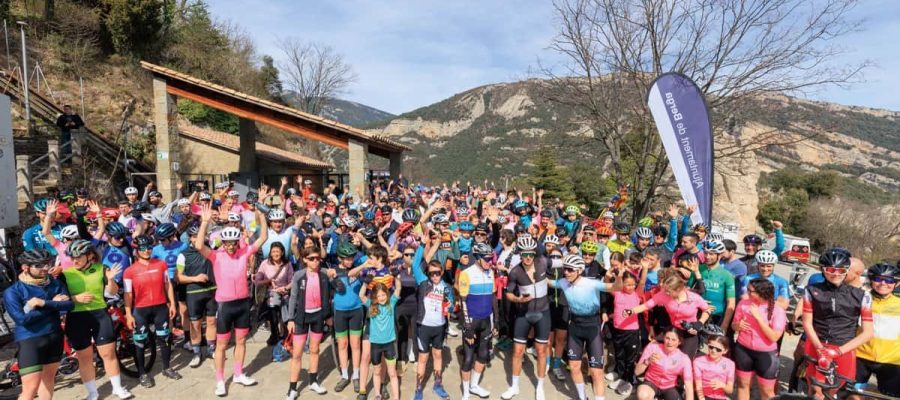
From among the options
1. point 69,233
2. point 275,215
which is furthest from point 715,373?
point 69,233

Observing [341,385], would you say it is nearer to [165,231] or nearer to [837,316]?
[165,231]

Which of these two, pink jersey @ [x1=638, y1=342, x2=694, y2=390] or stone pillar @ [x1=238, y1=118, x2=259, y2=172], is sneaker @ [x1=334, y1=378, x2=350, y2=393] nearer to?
pink jersey @ [x1=638, y1=342, x2=694, y2=390]

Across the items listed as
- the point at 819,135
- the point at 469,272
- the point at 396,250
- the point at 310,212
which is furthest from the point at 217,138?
the point at 819,135

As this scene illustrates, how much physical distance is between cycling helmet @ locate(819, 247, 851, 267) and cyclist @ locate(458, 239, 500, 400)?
10.3 ft

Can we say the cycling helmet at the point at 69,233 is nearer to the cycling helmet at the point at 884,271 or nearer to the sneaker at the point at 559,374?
the sneaker at the point at 559,374

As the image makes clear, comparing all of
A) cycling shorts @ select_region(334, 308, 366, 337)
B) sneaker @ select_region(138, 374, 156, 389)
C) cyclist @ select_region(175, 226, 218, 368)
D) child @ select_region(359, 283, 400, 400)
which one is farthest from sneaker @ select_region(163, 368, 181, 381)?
child @ select_region(359, 283, 400, 400)

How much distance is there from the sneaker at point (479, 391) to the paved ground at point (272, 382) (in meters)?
0.11

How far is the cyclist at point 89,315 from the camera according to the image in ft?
15.7

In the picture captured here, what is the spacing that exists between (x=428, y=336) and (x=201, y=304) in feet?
10.8

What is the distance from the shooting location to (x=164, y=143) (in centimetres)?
1570

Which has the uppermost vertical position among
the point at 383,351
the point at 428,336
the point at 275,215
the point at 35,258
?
the point at 275,215

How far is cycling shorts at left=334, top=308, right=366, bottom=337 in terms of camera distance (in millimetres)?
5371

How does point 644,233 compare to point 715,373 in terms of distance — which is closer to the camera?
point 715,373

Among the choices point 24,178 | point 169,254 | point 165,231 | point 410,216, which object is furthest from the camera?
point 24,178
